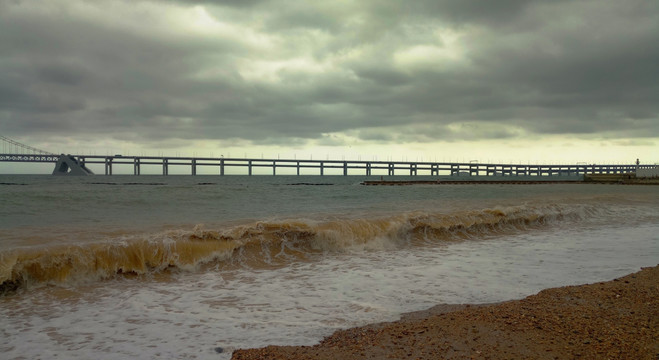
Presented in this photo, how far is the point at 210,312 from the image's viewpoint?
571cm

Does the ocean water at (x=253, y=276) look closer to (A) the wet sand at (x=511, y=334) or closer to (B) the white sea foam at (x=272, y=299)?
(B) the white sea foam at (x=272, y=299)

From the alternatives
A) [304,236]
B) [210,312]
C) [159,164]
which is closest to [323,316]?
[210,312]

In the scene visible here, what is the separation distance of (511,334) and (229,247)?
7415 mm

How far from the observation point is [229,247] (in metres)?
10.4

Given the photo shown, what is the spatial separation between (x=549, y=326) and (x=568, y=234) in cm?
1076

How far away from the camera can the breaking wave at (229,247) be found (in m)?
8.12

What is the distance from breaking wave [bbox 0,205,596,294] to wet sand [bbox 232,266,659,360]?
198 inches

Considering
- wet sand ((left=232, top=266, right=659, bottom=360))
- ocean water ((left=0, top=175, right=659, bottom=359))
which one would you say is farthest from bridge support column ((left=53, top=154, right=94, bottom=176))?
wet sand ((left=232, top=266, right=659, bottom=360))

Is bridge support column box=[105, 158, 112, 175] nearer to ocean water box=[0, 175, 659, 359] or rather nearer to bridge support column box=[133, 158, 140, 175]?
bridge support column box=[133, 158, 140, 175]

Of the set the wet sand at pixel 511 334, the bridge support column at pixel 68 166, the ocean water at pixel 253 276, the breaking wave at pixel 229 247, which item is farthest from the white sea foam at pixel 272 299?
the bridge support column at pixel 68 166

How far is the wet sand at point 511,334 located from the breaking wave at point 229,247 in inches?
198

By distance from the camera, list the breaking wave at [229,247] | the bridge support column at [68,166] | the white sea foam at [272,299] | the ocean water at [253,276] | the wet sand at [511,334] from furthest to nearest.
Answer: the bridge support column at [68,166]
the breaking wave at [229,247]
the ocean water at [253,276]
the white sea foam at [272,299]
the wet sand at [511,334]

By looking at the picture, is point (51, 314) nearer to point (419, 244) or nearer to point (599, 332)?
point (599, 332)

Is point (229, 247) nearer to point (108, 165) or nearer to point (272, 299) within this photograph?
point (272, 299)
